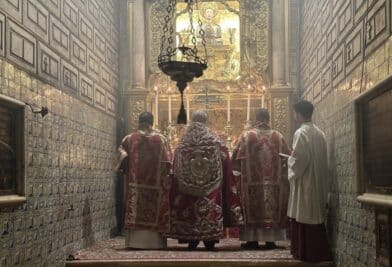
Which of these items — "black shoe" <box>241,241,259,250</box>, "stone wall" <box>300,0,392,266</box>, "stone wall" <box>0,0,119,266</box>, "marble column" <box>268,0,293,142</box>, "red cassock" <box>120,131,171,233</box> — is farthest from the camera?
"marble column" <box>268,0,293,142</box>

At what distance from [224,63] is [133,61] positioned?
1.54 metres

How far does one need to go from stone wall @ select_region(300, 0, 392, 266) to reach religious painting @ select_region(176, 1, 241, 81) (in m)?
2.89

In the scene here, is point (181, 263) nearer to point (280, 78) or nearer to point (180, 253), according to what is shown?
point (180, 253)

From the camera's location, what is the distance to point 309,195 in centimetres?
623

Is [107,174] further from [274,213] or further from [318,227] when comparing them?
[318,227]

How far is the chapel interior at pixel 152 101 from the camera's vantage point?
15.9 feet

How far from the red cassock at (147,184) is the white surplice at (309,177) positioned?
1844mm

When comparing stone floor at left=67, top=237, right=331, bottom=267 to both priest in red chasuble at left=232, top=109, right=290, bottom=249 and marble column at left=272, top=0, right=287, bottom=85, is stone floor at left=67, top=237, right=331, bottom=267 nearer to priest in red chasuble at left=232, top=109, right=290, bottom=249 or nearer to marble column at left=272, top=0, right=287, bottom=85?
priest in red chasuble at left=232, top=109, right=290, bottom=249

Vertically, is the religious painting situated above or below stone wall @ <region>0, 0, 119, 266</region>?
above

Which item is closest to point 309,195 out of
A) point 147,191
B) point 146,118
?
point 147,191

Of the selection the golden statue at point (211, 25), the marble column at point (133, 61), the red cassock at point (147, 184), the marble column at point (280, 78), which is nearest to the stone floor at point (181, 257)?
the red cassock at point (147, 184)

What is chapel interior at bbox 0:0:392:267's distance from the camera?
191 inches

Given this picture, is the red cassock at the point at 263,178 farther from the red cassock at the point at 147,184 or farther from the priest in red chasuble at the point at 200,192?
the red cassock at the point at 147,184

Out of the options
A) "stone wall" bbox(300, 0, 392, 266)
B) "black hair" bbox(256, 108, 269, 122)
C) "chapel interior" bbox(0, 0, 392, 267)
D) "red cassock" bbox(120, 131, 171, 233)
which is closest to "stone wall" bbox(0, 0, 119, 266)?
"chapel interior" bbox(0, 0, 392, 267)
